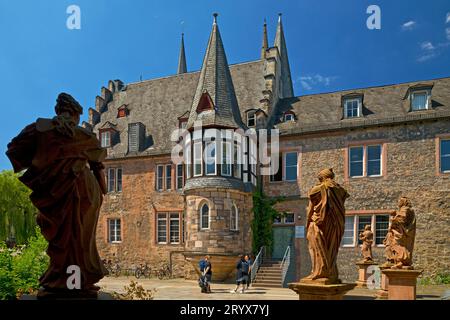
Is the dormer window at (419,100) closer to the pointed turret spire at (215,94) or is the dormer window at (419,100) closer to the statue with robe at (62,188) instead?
the pointed turret spire at (215,94)

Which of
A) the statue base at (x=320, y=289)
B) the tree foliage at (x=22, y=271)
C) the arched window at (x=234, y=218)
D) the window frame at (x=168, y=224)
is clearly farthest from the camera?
the window frame at (x=168, y=224)

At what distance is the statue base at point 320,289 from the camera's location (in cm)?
601

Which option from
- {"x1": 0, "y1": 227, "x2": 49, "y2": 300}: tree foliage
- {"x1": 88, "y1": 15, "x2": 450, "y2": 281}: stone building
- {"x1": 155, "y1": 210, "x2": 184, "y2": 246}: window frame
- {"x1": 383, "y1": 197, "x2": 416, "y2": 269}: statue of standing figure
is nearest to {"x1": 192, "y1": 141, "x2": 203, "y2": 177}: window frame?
{"x1": 88, "y1": 15, "x2": 450, "y2": 281}: stone building

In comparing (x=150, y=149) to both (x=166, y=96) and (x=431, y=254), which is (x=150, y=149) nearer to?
(x=166, y=96)

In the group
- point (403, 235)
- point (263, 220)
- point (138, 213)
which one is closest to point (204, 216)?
point (263, 220)

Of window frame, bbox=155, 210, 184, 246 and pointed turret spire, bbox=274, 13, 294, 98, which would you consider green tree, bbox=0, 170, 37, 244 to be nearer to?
window frame, bbox=155, 210, 184, 246

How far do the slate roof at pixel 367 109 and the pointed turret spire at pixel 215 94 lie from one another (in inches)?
122

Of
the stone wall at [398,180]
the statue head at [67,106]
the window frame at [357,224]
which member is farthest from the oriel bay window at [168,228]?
the statue head at [67,106]

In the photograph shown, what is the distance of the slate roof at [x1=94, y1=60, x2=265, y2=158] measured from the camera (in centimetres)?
2850

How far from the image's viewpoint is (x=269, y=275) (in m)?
22.0

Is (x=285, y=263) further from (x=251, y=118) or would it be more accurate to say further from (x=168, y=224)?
(x=251, y=118)

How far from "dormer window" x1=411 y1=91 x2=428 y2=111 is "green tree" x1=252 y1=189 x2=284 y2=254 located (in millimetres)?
8889
